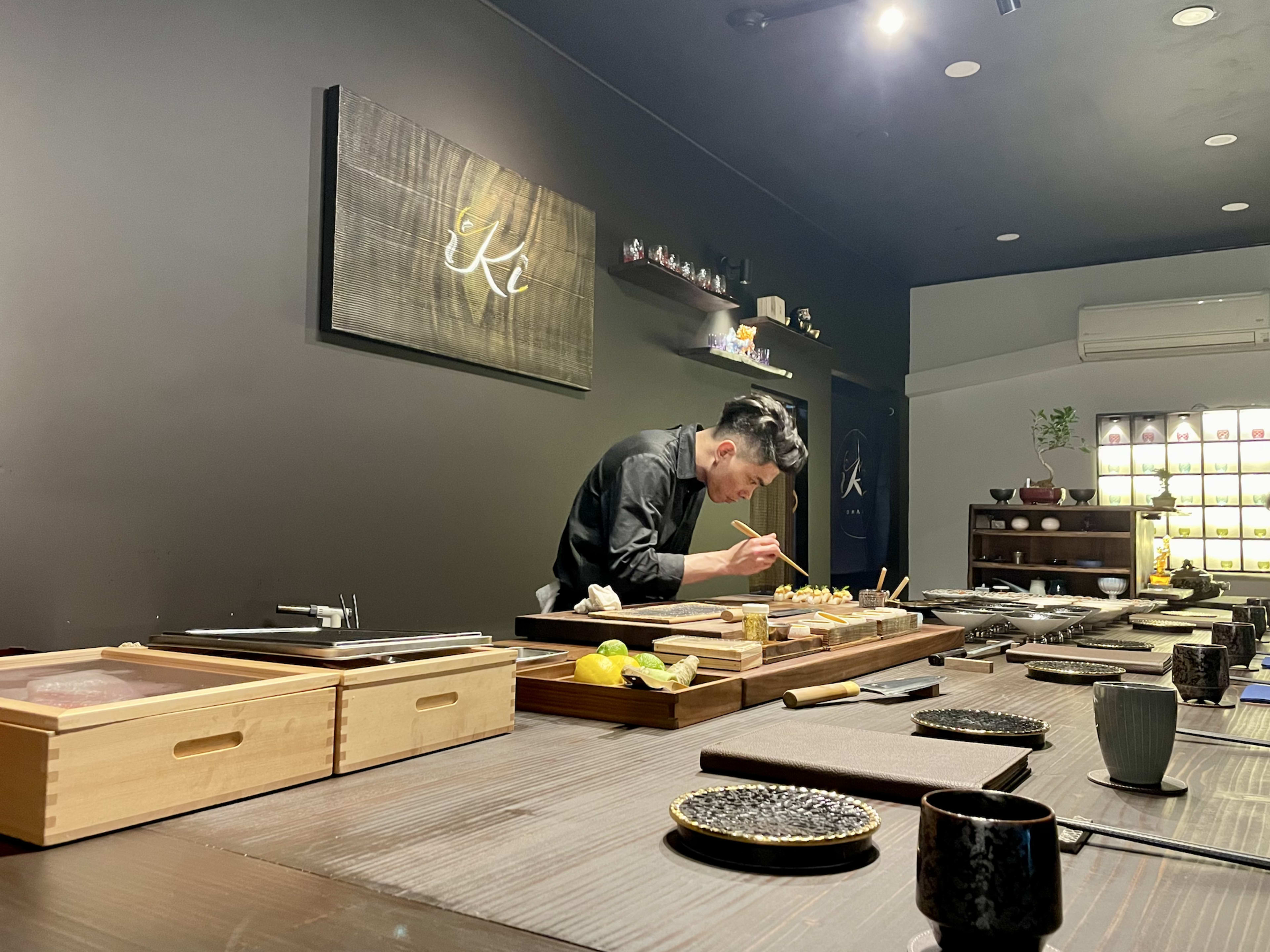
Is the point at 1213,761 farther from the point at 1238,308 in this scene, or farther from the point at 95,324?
the point at 1238,308

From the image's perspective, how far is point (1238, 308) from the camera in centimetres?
671

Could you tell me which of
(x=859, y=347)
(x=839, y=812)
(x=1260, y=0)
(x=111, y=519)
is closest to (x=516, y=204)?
(x=111, y=519)

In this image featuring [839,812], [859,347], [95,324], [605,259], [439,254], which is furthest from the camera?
[859,347]

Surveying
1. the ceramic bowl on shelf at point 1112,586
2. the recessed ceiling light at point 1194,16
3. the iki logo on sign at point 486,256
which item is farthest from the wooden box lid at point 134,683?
the recessed ceiling light at point 1194,16

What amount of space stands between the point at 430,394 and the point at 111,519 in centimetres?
124

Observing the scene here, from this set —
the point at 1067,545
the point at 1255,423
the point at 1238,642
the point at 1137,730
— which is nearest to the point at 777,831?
the point at 1137,730

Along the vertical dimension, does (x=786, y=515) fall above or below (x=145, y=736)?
above

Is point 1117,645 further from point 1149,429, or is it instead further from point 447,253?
point 1149,429

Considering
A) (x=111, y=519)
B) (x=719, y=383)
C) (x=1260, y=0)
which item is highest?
(x=1260, y=0)

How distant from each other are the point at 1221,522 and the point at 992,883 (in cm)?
752

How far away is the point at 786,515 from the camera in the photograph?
6.19 m

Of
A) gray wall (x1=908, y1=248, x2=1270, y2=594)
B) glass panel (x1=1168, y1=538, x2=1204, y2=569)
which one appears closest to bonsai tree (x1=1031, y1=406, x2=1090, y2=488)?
gray wall (x1=908, y1=248, x2=1270, y2=594)

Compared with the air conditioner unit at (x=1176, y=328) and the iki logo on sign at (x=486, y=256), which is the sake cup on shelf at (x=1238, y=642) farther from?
the air conditioner unit at (x=1176, y=328)

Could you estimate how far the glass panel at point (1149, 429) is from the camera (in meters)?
7.11
